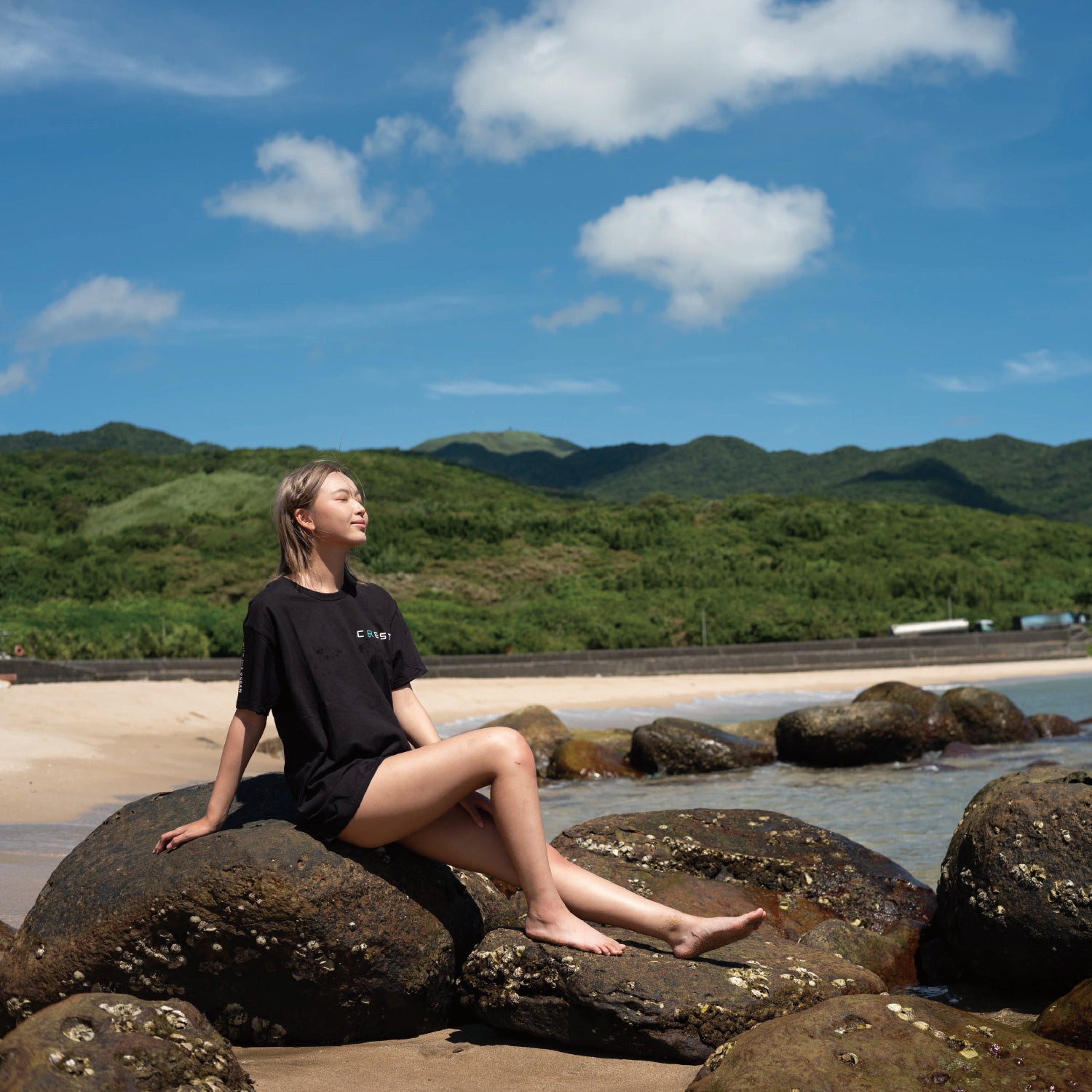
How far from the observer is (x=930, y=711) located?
15.9 m

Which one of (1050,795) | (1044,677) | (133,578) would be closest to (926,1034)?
(1050,795)

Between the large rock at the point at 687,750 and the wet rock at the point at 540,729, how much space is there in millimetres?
1162

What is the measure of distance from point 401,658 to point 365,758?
1.64ft

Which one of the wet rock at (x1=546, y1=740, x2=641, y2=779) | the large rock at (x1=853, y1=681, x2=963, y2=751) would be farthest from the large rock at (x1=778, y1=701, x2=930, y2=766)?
the wet rock at (x1=546, y1=740, x2=641, y2=779)

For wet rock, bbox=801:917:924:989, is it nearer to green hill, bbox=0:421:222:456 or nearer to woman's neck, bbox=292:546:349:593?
woman's neck, bbox=292:546:349:593

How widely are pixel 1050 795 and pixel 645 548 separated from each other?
46.7m

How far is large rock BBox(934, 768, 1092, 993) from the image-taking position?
4.95 metres

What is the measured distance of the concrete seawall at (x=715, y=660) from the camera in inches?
1029

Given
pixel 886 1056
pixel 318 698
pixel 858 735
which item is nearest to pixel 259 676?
pixel 318 698

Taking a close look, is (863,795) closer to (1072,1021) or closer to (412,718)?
(1072,1021)

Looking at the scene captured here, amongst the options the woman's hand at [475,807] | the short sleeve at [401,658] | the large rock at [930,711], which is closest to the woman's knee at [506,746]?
the woman's hand at [475,807]

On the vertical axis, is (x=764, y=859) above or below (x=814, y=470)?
below

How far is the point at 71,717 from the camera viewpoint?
15867mm

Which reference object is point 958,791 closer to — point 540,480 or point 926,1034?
point 926,1034
